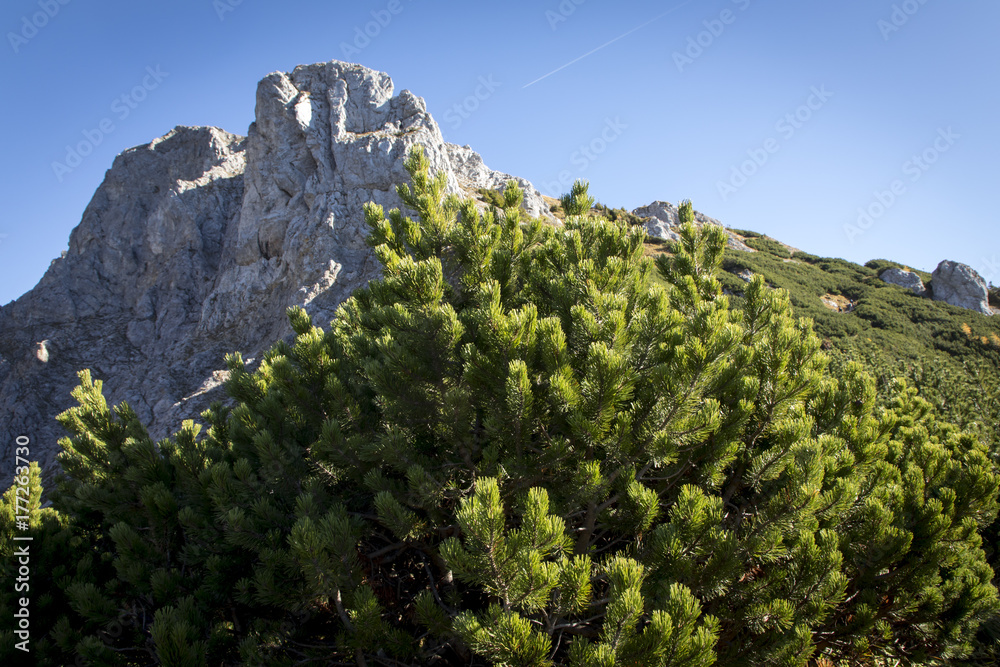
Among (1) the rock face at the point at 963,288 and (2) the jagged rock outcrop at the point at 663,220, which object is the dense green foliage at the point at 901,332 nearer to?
(1) the rock face at the point at 963,288

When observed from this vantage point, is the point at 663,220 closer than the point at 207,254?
No

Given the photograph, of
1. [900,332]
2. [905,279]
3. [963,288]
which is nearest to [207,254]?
[900,332]

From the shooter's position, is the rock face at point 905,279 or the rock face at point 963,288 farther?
the rock face at point 905,279

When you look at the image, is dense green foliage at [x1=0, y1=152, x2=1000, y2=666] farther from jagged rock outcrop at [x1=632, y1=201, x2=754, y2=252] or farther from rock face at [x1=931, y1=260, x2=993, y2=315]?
rock face at [x1=931, y1=260, x2=993, y2=315]

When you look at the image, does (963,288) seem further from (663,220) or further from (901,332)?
(663,220)

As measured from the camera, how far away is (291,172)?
2948 cm

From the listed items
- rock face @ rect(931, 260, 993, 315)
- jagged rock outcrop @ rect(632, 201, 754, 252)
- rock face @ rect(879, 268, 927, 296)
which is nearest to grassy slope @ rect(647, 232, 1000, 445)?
rock face @ rect(879, 268, 927, 296)

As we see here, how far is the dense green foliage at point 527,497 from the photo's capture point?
2900 millimetres

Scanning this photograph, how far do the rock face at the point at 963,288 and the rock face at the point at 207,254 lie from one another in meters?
41.8

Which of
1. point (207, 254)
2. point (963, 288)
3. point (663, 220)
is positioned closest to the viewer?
point (207, 254)

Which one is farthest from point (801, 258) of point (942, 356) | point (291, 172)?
point (291, 172)

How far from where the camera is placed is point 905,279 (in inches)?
1635

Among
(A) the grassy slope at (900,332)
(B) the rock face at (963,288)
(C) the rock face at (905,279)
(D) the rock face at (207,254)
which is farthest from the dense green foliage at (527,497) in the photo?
(C) the rock face at (905,279)

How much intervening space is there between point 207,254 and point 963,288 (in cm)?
5880
